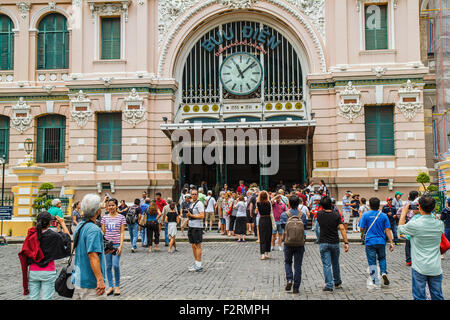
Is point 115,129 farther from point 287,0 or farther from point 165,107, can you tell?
point 287,0

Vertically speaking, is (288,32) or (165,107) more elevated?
(288,32)

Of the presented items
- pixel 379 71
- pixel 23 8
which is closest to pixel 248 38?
pixel 379 71

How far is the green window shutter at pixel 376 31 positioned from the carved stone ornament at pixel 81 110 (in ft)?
49.2

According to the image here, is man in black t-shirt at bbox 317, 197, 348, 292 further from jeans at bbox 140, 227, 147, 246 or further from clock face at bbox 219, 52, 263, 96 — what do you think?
clock face at bbox 219, 52, 263, 96

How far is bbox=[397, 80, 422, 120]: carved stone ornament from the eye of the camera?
2295 centimetres

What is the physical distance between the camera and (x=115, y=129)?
2505cm

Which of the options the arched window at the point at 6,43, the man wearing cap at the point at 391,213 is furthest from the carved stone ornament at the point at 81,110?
the man wearing cap at the point at 391,213

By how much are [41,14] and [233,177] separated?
660 inches

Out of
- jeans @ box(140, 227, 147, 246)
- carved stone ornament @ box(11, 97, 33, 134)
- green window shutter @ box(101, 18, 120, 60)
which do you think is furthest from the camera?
carved stone ornament @ box(11, 97, 33, 134)

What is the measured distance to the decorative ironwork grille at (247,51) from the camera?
25328 mm

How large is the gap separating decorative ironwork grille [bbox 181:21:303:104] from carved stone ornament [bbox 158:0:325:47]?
124 centimetres

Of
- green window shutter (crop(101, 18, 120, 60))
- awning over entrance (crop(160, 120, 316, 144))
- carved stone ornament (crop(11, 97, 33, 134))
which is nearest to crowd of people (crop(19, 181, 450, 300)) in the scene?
awning over entrance (crop(160, 120, 316, 144))

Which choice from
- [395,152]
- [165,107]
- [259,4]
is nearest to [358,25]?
[259,4]

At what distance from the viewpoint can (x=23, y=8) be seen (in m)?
26.3
